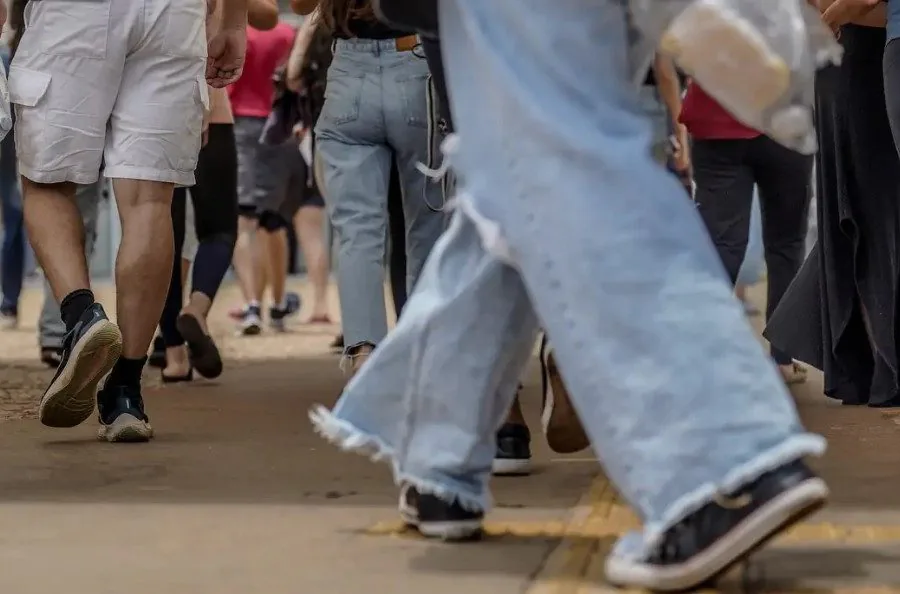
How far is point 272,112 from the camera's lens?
23.0 ft

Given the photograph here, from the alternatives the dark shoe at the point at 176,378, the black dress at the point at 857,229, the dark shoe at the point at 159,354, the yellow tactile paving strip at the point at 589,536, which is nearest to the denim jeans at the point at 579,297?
the yellow tactile paving strip at the point at 589,536

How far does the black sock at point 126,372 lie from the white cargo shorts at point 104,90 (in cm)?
43

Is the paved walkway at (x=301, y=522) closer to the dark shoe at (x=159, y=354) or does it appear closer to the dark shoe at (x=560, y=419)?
the dark shoe at (x=560, y=419)

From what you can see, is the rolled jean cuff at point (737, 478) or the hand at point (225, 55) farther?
the hand at point (225, 55)


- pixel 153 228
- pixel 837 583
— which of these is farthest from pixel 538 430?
pixel 837 583

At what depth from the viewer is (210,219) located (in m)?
5.53

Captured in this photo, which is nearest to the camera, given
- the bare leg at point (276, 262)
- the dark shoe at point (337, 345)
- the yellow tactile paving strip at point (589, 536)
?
the yellow tactile paving strip at point (589, 536)

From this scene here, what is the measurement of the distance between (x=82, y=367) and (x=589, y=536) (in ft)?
4.56

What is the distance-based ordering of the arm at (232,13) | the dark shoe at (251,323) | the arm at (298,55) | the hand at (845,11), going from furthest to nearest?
the dark shoe at (251,323) → the arm at (298,55) → the arm at (232,13) → the hand at (845,11)

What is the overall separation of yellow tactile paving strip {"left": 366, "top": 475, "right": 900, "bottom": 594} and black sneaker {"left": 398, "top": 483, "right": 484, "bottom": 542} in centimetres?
5

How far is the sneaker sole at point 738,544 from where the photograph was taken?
1946mm

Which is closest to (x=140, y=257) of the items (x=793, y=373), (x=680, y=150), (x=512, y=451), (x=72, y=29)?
(x=72, y=29)

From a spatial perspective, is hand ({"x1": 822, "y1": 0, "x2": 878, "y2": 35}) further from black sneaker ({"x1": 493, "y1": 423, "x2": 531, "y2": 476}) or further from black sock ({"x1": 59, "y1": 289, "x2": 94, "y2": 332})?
black sock ({"x1": 59, "y1": 289, "x2": 94, "y2": 332})

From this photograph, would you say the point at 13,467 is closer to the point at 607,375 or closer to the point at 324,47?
the point at 607,375
